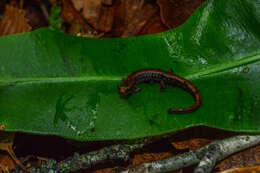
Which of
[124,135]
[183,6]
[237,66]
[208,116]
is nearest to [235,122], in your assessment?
[208,116]

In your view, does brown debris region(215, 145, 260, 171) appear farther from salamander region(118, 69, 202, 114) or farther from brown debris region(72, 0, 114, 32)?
brown debris region(72, 0, 114, 32)

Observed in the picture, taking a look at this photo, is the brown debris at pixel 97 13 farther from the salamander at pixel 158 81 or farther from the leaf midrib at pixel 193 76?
the leaf midrib at pixel 193 76

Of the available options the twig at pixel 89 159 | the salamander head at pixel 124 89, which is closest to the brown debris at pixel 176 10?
the salamander head at pixel 124 89

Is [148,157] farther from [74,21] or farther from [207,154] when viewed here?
[74,21]

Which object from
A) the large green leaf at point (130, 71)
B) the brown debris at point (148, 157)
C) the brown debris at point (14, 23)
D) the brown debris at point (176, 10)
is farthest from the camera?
the brown debris at point (14, 23)

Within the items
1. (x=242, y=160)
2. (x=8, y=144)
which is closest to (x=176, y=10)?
(x=242, y=160)
